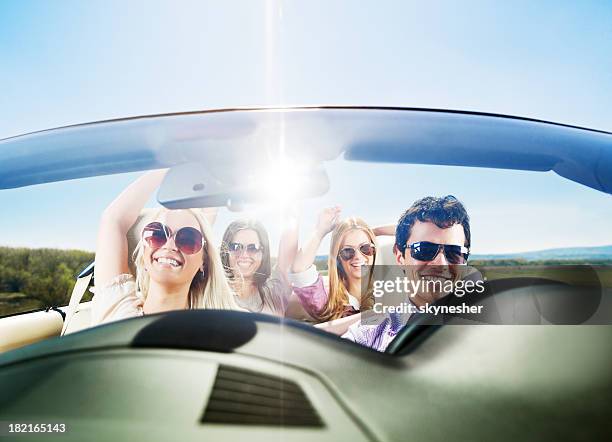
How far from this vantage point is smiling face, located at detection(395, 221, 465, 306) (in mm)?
1153

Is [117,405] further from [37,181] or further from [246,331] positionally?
[37,181]

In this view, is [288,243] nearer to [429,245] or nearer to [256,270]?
[256,270]

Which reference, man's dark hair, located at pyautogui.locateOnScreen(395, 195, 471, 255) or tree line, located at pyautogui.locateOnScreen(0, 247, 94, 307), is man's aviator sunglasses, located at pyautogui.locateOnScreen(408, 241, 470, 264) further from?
tree line, located at pyautogui.locateOnScreen(0, 247, 94, 307)

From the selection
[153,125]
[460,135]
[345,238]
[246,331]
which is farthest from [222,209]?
[246,331]

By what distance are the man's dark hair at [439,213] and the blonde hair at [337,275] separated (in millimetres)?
260

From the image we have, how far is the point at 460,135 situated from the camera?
4.50 ft

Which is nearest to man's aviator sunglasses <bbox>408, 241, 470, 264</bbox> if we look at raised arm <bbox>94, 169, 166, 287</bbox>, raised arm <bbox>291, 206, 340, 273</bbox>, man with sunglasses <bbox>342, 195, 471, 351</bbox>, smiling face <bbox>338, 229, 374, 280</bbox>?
man with sunglasses <bbox>342, 195, 471, 351</bbox>

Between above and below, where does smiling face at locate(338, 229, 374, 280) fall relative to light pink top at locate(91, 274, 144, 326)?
above

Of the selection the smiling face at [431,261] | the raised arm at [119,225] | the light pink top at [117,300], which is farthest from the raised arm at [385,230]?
the light pink top at [117,300]

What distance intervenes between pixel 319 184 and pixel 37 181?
822 millimetres

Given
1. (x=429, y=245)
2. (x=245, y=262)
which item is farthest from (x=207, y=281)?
(x=429, y=245)

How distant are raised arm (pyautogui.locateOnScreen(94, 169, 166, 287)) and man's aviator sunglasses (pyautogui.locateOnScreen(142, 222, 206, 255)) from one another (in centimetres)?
7

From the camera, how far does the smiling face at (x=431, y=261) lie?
115 cm

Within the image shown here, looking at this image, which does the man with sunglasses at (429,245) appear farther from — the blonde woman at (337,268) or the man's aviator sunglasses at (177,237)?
the man's aviator sunglasses at (177,237)
